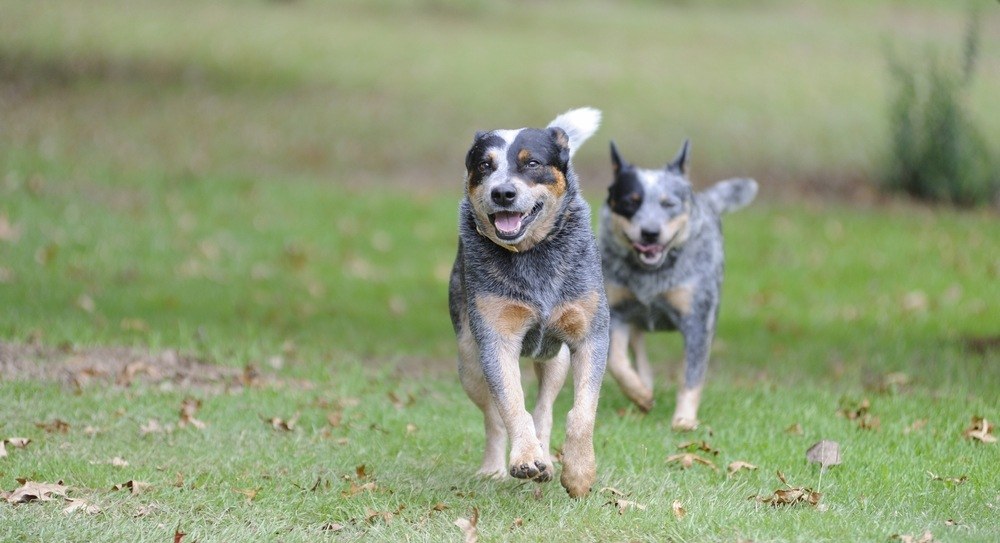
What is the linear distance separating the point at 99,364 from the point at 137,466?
2341 mm

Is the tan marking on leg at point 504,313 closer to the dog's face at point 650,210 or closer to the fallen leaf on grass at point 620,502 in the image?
the fallen leaf on grass at point 620,502

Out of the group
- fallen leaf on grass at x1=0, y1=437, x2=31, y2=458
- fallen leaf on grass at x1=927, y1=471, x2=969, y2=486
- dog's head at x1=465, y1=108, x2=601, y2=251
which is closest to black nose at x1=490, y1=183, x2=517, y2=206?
dog's head at x1=465, y1=108, x2=601, y2=251

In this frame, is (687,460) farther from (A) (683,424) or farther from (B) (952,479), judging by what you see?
(B) (952,479)

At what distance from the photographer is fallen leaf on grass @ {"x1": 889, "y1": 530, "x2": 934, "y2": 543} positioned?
4812 mm

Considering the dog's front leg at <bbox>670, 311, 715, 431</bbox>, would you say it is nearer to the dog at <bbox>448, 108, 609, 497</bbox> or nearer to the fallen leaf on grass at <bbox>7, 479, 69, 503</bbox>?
the dog at <bbox>448, 108, 609, 497</bbox>

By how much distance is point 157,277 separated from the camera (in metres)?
11.9

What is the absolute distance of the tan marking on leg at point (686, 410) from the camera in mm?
7261

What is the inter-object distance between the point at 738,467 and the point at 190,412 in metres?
3.22

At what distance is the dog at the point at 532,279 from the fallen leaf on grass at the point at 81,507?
1790 mm

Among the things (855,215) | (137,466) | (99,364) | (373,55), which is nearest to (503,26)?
(373,55)

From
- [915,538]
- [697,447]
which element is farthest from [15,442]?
[915,538]

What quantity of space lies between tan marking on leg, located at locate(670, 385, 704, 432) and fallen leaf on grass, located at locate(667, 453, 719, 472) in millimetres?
865

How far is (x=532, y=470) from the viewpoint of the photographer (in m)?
5.15

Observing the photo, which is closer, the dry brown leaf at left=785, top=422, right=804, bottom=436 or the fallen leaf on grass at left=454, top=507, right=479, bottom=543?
the fallen leaf on grass at left=454, top=507, right=479, bottom=543
